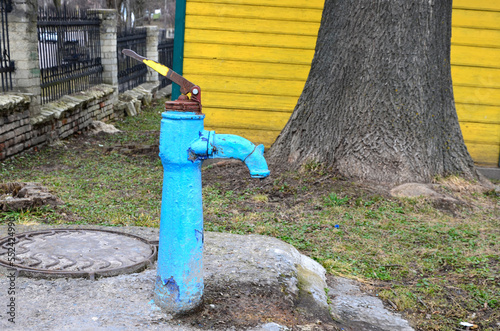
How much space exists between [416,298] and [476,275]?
2.16ft

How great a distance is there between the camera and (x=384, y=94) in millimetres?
5992

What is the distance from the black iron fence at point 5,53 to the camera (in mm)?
7383

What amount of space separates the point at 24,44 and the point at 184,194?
20.0ft

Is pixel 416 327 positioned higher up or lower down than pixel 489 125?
lower down

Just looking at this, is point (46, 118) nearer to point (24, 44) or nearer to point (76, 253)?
point (24, 44)

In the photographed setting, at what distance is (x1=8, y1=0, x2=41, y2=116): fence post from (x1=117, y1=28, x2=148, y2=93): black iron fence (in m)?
4.71

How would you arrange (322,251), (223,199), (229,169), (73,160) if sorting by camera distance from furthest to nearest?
(73,160), (229,169), (223,199), (322,251)

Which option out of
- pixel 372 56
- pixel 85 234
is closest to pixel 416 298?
pixel 85 234

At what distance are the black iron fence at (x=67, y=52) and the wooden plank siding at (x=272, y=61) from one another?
276 cm

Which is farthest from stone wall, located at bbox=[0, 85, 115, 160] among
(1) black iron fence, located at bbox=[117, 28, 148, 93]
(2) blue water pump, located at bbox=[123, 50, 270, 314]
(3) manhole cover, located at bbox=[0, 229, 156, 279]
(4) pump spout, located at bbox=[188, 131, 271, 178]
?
(4) pump spout, located at bbox=[188, 131, 271, 178]

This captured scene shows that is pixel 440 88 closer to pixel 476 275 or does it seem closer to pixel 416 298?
A: pixel 476 275

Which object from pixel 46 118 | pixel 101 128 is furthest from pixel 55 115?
pixel 101 128

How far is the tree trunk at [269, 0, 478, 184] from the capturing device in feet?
19.6

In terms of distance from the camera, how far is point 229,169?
21.9 ft
